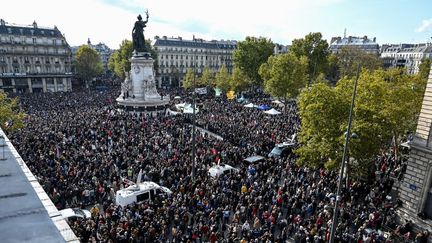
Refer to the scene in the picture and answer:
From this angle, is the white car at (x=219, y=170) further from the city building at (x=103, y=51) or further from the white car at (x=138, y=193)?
the city building at (x=103, y=51)

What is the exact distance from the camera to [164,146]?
90.6 ft

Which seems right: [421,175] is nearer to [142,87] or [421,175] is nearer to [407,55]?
[142,87]

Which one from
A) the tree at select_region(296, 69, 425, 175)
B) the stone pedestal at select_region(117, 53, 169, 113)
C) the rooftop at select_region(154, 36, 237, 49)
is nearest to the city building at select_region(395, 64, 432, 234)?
the tree at select_region(296, 69, 425, 175)

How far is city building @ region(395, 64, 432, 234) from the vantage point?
15.9 m

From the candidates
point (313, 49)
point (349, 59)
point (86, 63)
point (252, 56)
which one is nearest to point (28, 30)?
point (86, 63)

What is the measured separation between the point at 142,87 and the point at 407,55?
4101 inches

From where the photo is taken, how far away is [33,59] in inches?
2876

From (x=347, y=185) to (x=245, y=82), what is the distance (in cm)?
4908

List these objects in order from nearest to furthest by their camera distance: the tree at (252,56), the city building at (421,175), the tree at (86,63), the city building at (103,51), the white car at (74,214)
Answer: the white car at (74,214) < the city building at (421,175) < the tree at (252,56) < the tree at (86,63) < the city building at (103,51)

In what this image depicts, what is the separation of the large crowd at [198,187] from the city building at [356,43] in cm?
8621

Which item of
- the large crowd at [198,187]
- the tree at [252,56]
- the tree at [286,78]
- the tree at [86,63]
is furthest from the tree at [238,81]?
the tree at [86,63]

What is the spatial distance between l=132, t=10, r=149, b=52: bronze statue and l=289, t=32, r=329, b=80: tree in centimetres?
3251

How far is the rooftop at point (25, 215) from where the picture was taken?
682 centimetres

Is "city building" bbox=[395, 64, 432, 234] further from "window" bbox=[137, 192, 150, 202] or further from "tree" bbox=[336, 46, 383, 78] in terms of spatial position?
"tree" bbox=[336, 46, 383, 78]
